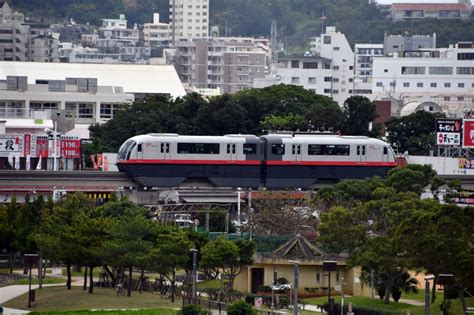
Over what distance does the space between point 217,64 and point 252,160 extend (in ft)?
371

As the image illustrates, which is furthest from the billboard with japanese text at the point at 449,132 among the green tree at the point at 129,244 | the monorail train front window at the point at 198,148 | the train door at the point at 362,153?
the green tree at the point at 129,244

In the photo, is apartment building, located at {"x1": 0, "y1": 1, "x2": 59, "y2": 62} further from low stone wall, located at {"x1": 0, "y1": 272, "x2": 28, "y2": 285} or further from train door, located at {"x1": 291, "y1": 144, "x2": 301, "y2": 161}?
low stone wall, located at {"x1": 0, "y1": 272, "x2": 28, "y2": 285}

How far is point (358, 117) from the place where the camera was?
331ft

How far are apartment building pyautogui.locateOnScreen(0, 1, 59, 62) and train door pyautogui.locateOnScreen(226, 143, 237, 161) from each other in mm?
90030

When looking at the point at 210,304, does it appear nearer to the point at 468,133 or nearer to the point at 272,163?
the point at 272,163

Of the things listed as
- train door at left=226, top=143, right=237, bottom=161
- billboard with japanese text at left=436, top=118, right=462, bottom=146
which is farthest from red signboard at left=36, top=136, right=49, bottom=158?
billboard with japanese text at left=436, top=118, right=462, bottom=146

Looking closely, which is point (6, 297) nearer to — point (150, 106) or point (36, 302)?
point (36, 302)

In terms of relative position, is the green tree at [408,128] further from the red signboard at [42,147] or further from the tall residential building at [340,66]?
the tall residential building at [340,66]

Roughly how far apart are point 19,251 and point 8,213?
8.01ft

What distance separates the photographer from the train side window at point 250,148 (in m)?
77.9

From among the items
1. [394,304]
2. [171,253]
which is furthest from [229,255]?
[394,304]

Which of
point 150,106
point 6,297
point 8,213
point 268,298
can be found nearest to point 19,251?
point 8,213

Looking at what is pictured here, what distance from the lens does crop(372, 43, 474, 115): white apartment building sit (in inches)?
5728

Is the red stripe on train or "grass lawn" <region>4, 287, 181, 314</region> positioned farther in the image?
the red stripe on train
